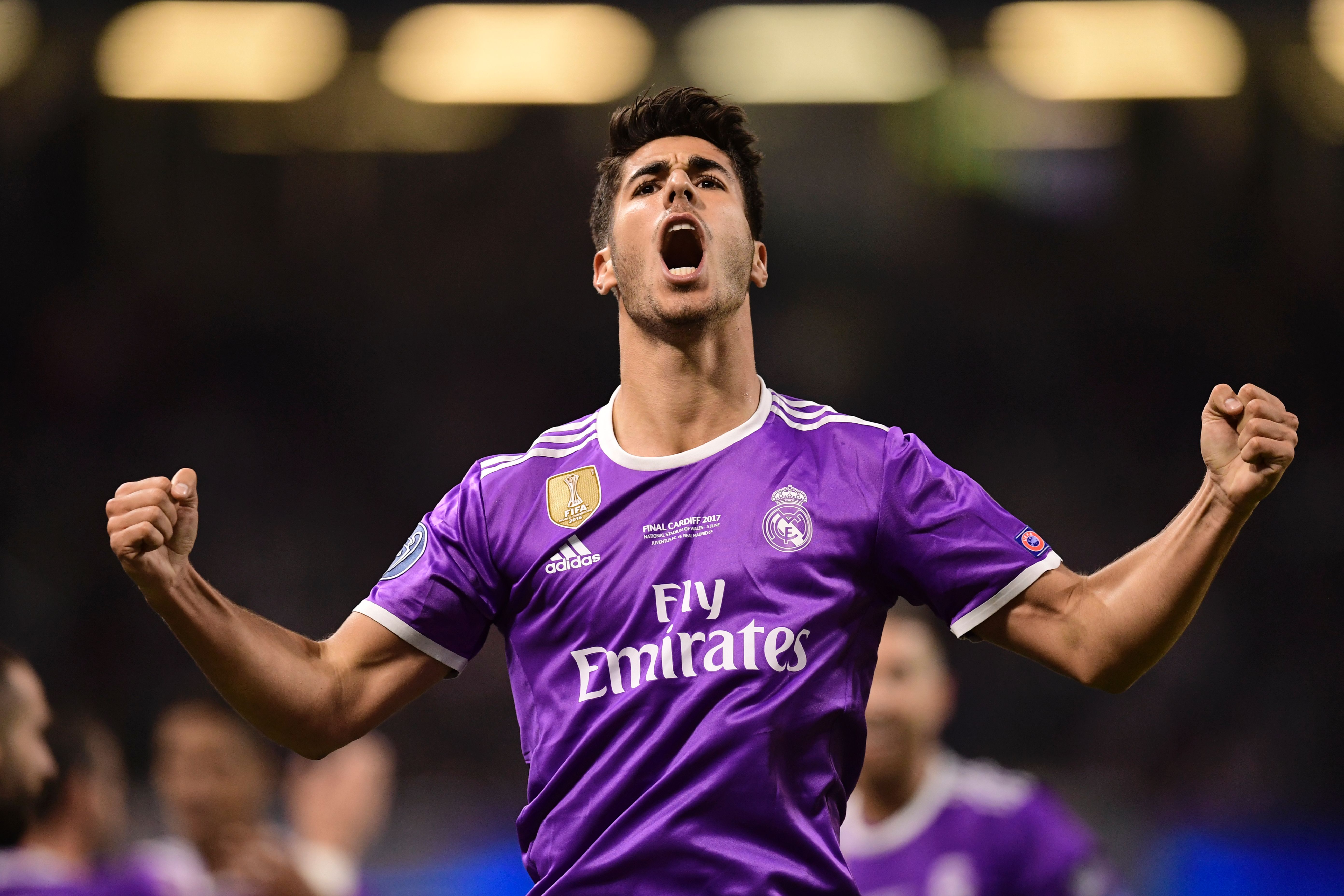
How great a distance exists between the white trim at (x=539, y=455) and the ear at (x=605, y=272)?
1.36ft

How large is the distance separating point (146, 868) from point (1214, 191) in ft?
39.3

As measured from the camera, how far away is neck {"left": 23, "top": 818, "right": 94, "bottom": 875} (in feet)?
16.6

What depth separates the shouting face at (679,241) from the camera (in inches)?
120

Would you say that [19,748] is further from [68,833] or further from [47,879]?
[47,879]

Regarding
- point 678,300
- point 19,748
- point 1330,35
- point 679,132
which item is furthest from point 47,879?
point 1330,35

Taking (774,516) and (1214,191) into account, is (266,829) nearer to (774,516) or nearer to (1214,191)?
(774,516)

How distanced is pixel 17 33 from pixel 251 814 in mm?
9691

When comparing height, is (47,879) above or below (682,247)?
below

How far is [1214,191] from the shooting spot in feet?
44.2

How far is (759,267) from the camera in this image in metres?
3.41

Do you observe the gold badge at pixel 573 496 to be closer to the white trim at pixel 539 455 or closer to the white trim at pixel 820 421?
the white trim at pixel 539 455

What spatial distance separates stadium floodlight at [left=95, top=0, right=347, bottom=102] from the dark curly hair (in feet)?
34.8

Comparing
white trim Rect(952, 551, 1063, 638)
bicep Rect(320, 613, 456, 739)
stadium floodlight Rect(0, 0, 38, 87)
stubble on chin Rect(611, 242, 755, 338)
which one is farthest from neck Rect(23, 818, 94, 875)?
stadium floodlight Rect(0, 0, 38, 87)

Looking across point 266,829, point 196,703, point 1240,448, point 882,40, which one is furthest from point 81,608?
point 1240,448
